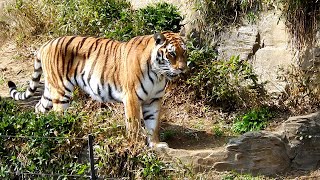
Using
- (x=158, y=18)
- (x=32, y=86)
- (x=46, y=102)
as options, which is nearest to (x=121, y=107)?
(x=46, y=102)

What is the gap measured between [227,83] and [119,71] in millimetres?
1475

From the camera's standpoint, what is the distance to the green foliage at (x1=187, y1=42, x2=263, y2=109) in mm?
8828

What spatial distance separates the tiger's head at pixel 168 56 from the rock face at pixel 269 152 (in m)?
0.83

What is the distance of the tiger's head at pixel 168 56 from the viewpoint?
25.2ft

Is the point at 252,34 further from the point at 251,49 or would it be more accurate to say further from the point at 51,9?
the point at 51,9

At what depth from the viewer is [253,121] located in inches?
337

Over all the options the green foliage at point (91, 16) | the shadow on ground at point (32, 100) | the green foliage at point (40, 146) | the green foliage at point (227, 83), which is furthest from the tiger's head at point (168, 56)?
the green foliage at point (91, 16)

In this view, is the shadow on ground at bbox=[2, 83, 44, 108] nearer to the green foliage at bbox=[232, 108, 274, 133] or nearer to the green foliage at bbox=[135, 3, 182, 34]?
the green foliage at bbox=[135, 3, 182, 34]

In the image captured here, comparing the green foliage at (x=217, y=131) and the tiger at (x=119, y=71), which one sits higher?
the tiger at (x=119, y=71)

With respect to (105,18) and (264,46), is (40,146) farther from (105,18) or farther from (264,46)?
(264,46)

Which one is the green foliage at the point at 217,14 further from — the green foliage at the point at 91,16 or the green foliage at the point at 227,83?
the green foliage at the point at 91,16

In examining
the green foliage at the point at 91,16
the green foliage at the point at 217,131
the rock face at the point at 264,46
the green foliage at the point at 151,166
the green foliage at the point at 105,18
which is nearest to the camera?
the green foliage at the point at 151,166

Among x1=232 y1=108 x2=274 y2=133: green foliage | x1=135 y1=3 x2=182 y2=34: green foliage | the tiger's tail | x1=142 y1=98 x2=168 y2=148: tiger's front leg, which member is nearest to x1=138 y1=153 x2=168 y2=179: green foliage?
x1=142 y1=98 x2=168 y2=148: tiger's front leg

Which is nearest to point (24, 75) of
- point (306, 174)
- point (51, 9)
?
point (51, 9)
